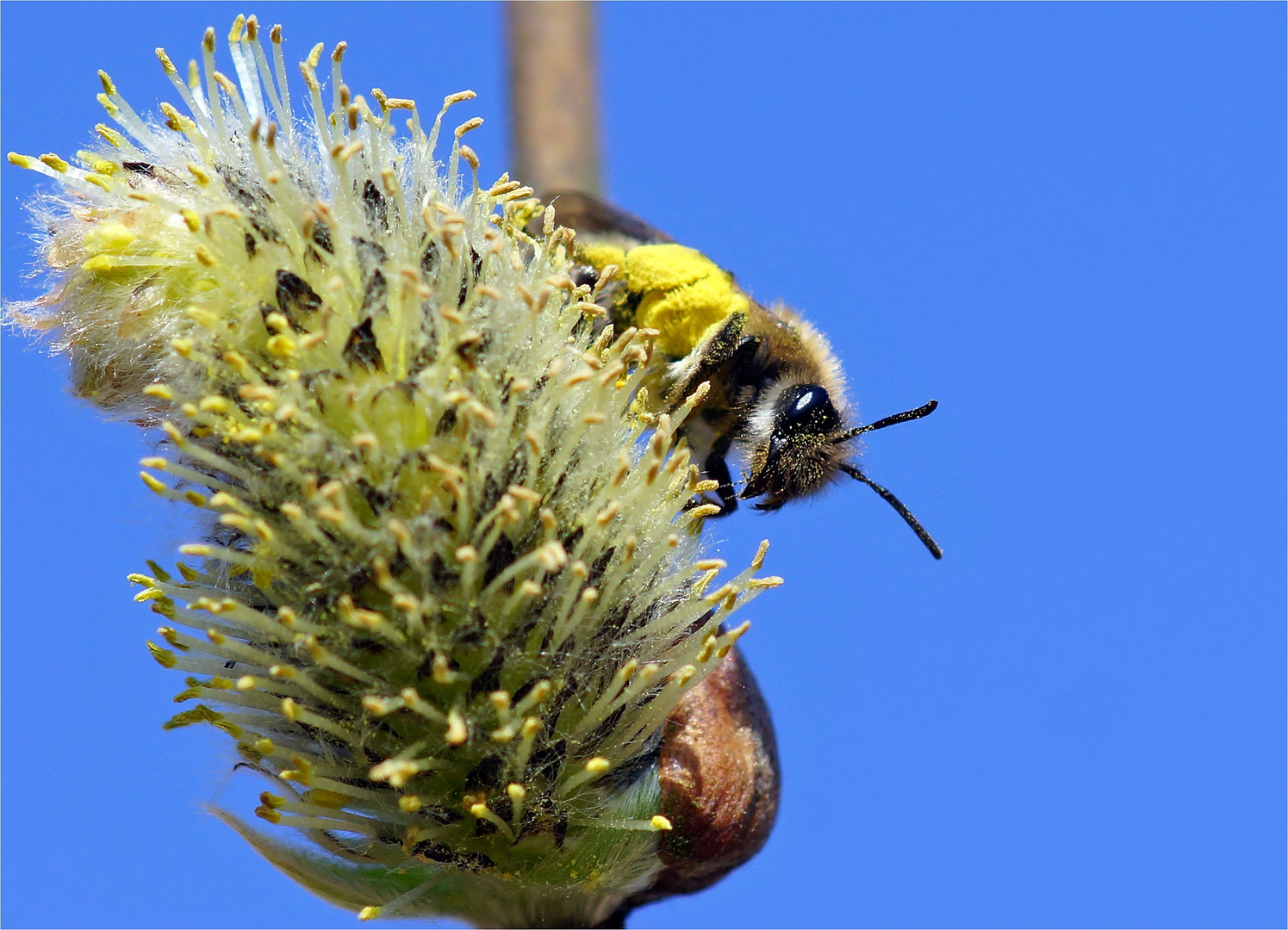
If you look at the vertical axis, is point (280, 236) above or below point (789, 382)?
below

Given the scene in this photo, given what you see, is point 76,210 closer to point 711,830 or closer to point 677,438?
point 677,438

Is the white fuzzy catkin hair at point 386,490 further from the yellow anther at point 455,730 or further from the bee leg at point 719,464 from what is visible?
the bee leg at point 719,464

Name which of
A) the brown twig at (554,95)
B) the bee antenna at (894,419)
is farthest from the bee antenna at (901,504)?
the brown twig at (554,95)

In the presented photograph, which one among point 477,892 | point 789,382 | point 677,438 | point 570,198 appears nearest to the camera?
point 477,892

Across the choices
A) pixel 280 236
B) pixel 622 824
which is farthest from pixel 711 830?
pixel 280 236

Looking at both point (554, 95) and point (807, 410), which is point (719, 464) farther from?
point (554, 95)

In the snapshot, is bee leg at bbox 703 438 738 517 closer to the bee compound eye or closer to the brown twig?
the bee compound eye

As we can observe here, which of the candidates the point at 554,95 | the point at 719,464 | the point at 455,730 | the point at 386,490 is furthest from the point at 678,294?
the point at 455,730
